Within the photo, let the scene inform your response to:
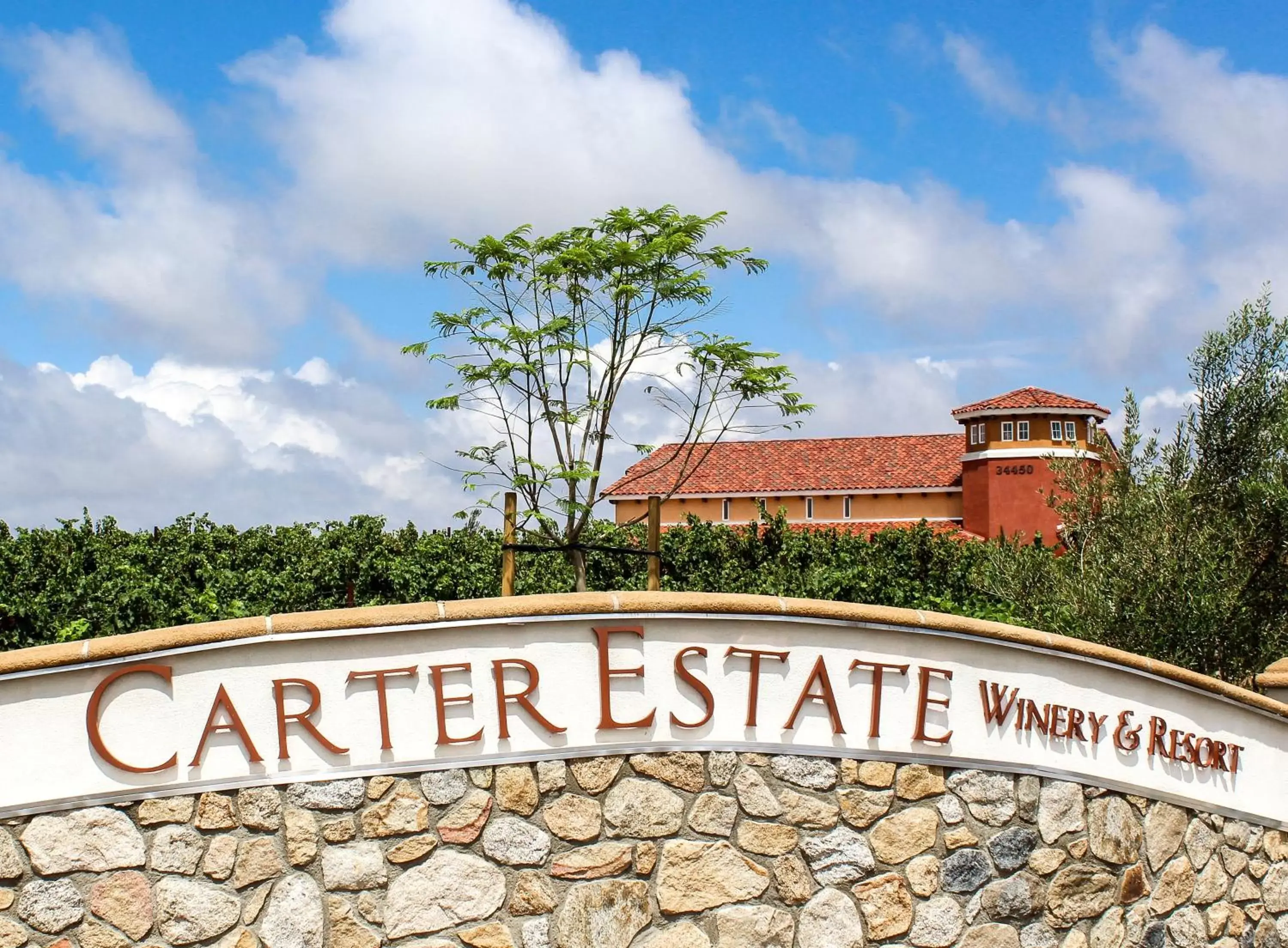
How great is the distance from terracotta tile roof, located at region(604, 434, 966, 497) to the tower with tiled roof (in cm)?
307

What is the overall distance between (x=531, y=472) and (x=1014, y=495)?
85.7 feet

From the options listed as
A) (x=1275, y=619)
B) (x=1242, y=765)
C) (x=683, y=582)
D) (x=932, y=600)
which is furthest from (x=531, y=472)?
(x=1242, y=765)

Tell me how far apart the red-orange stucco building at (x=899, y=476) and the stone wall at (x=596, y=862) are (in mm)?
33653

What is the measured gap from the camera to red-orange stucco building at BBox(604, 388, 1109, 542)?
144ft

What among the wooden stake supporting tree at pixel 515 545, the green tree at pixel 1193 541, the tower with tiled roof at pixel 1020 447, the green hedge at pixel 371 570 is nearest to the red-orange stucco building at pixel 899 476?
the tower with tiled roof at pixel 1020 447

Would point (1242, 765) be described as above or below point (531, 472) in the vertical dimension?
below

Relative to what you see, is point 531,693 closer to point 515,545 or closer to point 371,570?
point 515,545

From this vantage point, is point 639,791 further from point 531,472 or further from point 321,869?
point 531,472

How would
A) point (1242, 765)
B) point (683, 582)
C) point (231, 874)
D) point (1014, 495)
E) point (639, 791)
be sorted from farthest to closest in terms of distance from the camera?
point (1014, 495), point (683, 582), point (1242, 765), point (639, 791), point (231, 874)

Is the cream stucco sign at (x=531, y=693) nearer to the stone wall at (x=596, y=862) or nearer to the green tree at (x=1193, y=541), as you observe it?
the stone wall at (x=596, y=862)

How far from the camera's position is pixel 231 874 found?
6707 millimetres

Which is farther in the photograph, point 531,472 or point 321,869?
point 531,472

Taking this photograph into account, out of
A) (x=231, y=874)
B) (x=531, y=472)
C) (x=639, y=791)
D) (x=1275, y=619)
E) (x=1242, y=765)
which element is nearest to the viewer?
(x=231, y=874)

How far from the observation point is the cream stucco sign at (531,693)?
261 inches
